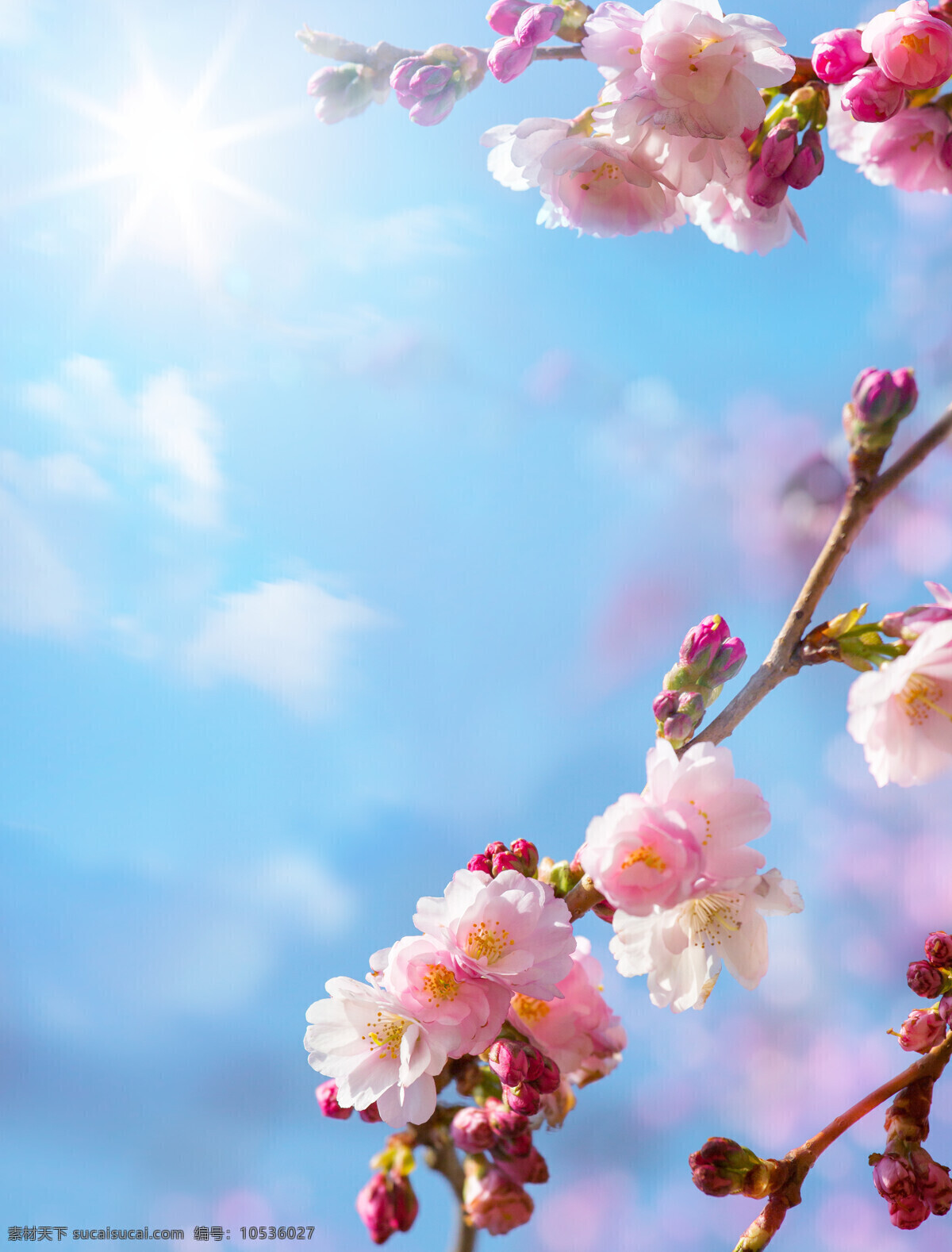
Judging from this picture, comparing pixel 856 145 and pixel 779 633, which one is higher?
pixel 856 145

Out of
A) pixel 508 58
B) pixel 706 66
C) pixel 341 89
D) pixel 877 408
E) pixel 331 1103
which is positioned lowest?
pixel 331 1103

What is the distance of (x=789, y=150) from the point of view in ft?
2.16

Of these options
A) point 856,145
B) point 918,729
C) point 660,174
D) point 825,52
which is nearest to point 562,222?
point 660,174

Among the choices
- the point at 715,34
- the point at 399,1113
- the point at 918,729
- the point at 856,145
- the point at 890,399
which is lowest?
the point at 399,1113

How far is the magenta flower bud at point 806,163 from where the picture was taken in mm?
667

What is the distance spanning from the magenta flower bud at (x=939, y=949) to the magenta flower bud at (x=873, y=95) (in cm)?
58

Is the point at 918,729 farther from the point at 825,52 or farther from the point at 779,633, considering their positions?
the point at 825,52

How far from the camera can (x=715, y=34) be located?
0.59 meters

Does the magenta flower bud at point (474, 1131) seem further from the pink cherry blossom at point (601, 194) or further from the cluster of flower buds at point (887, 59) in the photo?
the cluster of flower buds at point (887, 59)

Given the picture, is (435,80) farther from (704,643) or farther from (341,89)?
(704,643)

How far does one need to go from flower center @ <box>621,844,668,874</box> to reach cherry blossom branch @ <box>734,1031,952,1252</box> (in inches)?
11.5

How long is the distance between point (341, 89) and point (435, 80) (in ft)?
0.32

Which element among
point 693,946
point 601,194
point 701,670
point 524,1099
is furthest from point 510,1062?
point 601,194

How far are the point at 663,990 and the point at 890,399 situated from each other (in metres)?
0.36
